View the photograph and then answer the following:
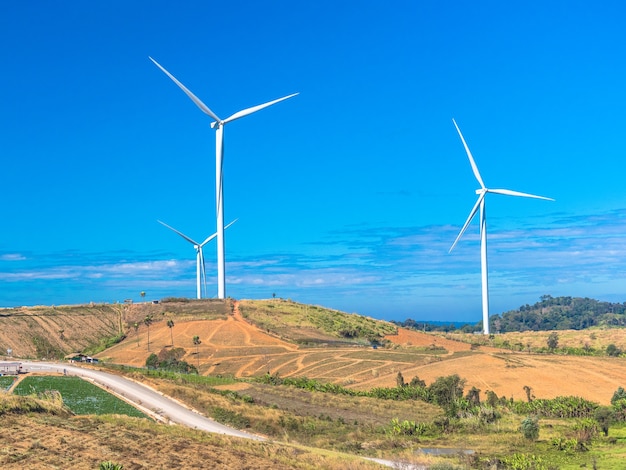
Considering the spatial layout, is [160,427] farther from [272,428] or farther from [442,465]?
[442,465]

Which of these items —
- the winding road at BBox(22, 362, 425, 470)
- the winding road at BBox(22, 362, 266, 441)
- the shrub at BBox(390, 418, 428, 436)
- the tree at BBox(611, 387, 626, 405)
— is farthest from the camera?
the tree at BBox(611, 387, 626, 405)

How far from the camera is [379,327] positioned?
134 metres

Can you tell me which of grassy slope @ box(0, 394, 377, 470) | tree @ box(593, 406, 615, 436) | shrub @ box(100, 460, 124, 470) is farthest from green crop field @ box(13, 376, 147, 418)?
tree @ box(593, 406, 615, 436)

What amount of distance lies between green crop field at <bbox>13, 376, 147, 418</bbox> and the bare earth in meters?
28.1

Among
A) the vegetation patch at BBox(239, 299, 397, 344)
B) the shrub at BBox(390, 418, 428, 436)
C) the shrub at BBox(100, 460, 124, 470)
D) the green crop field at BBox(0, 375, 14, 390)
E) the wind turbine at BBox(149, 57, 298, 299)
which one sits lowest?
the shrub at BBox(390, 418, 428, 436)

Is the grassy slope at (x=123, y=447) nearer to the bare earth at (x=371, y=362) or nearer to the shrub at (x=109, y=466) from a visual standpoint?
the shrub at (x=109, y=466)

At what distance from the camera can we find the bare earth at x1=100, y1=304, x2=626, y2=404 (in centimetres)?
7238

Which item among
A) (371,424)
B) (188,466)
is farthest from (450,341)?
(188,466)

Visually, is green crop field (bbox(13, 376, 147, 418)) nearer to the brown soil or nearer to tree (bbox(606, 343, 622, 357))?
the brown soil

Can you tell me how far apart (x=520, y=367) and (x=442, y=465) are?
49904mm

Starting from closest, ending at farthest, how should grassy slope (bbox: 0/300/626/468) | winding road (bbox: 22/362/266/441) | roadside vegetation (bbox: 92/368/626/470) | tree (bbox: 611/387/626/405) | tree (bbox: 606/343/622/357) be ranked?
grassy slope (bbox: 0/300/626/468)
roadside vegetation (bbox: 92/368/626/470)
winding road (bbox: 22/362/266/441)
tree (bbox: 611/387/626/405)
tree (bbox: 606/343/622/357)

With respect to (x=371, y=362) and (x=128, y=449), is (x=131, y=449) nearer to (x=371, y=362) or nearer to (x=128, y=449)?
(x=128, y=449)

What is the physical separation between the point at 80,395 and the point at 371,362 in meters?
41.6

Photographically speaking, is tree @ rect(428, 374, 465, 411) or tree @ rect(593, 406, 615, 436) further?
tree @ rect(428, 374, 465, 411)
